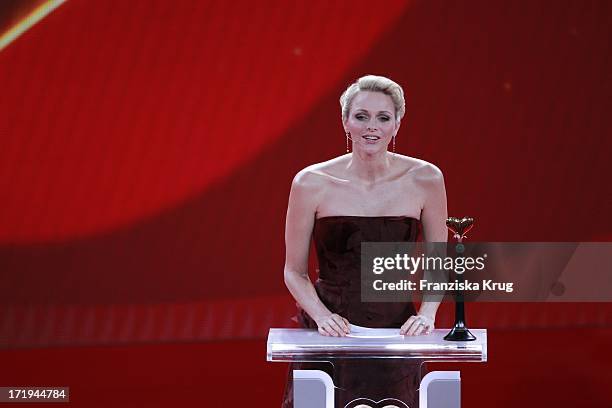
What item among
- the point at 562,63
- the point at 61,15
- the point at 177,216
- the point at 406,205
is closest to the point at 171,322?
the point at 177,216

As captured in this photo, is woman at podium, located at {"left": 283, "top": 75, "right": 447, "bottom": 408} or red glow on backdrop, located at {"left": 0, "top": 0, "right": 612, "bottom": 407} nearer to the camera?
woman at podium, located at {"left": 283, "top": 75, "right": 447, "bottom": 408}

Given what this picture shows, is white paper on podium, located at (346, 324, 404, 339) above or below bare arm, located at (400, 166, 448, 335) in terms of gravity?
below

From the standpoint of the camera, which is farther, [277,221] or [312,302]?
[277,221]

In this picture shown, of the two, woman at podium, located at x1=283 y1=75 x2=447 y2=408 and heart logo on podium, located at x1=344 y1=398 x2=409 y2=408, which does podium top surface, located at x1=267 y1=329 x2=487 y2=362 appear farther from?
woman at podium, located at x1=283 y1=75 x2=447 y2=408

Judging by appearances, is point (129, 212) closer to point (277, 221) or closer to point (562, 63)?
point (277, 221)

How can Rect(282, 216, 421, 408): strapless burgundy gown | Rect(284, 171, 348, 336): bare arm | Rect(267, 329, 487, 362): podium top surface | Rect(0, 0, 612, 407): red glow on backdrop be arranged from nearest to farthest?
Rect(267, 329, 487, 362): podium top surface < Rect(284, 171, 348, 336): bare arm < Rect(282, 216, 421, 408): strapless burgundy gown < Rect(0, 0, 612, 407): red glow on backdrop

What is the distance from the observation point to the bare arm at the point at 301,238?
347 cm

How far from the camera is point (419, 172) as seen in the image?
11.9 feet

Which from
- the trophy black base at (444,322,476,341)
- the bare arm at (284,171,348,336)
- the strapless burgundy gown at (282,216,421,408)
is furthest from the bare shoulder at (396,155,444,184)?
the trophy black base at (444,322,476,341)

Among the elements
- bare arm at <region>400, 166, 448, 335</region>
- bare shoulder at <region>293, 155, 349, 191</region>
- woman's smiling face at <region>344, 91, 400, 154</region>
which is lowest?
bare arm at <region>400, 166, 448, 335</region>

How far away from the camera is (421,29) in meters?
4.93

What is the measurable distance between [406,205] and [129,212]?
5.76 feet

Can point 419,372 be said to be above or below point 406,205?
below

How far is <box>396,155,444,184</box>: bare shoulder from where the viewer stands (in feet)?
11.9
